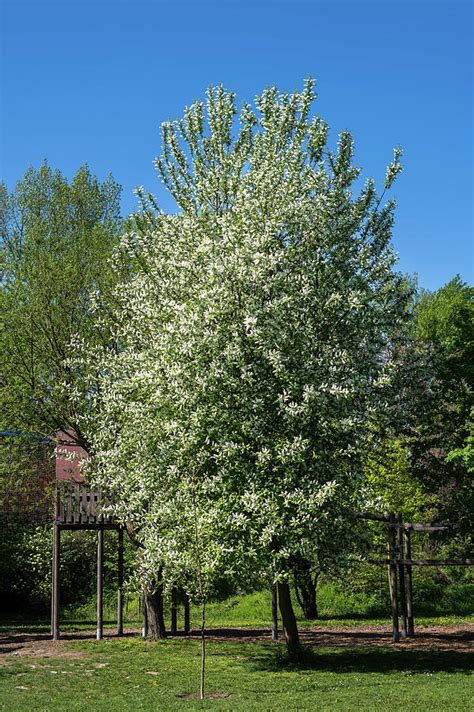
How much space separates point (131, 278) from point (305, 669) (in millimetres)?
11184

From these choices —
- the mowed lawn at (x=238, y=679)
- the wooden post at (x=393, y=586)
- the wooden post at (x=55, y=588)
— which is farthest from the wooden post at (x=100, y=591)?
the wooden post at (x=393, y=586)

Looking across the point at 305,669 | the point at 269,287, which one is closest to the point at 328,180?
the point at 269,287

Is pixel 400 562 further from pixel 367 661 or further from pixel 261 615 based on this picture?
pixel 261 615

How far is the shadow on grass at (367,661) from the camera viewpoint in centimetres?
1458

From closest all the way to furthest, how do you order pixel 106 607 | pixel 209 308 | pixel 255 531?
pixel 255 531, pixel 209 308, pixel 106 607

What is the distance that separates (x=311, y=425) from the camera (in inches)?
567

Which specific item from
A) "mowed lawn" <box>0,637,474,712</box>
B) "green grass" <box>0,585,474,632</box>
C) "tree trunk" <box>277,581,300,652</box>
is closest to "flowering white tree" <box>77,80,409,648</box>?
"tree trunk" <box>277,581,300,652</box>

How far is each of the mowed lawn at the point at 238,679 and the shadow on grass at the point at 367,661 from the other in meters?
0.02

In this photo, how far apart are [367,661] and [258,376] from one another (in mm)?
6036

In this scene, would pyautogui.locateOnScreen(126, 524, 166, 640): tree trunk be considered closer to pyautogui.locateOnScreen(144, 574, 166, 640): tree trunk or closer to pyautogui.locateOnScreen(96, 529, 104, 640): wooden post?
pyautogui.locateOnScreen(144, 574, 166, 640): tree trunk

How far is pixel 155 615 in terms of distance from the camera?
772 inches

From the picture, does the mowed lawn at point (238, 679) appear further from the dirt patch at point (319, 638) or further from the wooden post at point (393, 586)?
the wooden post at point (393, 586)

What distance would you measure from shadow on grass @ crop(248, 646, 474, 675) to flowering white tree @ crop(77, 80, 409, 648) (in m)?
0.50

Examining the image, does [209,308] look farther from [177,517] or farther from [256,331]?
[177,517]
